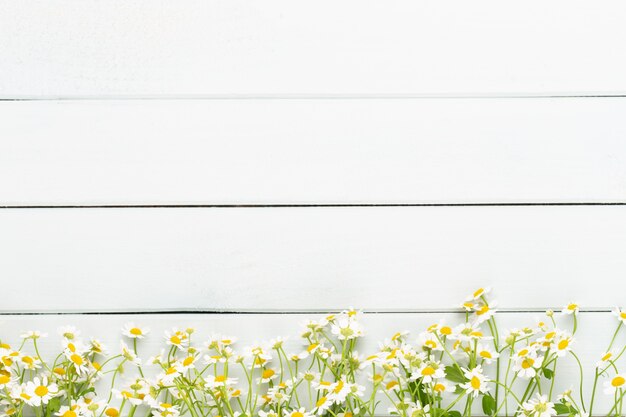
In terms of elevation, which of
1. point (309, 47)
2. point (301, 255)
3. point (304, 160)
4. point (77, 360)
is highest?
point (309, 47)

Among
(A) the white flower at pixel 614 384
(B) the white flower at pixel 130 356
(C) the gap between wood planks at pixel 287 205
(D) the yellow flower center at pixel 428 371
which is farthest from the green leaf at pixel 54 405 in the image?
(A) the white flower at pixel 614 384

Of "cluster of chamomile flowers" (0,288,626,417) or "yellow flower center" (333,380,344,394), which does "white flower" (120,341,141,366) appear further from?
"yellow flower center" (333,380,344,394)

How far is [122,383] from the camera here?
88cm

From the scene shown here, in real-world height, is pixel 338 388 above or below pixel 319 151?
below

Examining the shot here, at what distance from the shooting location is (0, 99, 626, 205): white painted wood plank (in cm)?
86

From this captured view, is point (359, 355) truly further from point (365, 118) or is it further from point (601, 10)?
point (601, 10)

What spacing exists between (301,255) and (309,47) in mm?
281

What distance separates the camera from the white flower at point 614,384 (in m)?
0.80

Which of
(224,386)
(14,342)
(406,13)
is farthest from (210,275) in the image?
(406,13)

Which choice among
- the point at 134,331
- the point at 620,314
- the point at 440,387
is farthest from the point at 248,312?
the point at 620,314

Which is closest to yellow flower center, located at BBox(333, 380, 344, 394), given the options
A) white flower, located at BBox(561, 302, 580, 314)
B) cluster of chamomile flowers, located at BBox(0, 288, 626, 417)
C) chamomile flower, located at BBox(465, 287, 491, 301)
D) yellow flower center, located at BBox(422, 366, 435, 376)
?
cluster of chamomile flowers, located at BBox(0, 288, 626, 417)

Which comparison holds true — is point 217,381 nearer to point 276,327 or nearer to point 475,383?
point 276,327

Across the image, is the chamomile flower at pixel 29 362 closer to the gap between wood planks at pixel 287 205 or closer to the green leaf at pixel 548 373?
the gap between wood planks at pixel 287 205

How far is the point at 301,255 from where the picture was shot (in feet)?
2.86
